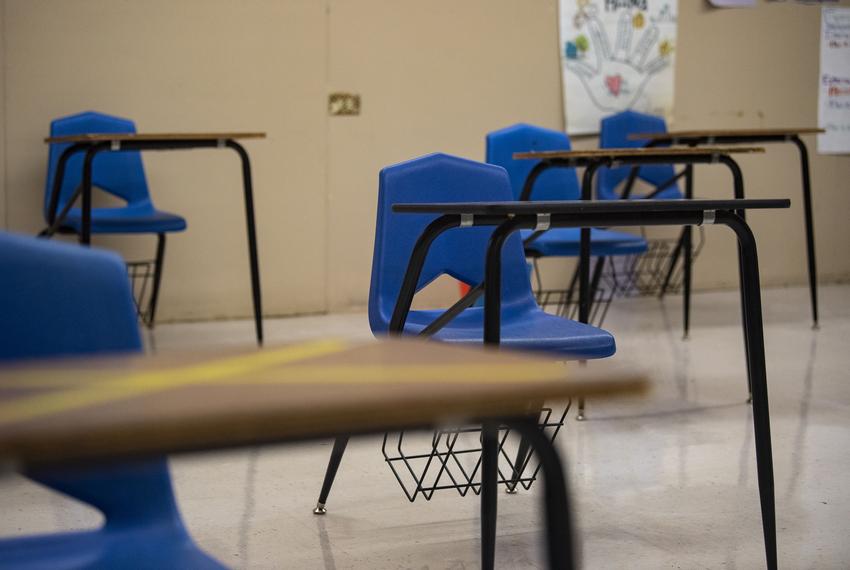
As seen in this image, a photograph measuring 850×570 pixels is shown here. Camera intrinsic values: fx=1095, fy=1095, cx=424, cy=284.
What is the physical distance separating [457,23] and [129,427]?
474 cm

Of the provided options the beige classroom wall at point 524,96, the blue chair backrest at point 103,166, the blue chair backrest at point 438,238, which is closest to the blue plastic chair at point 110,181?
the blue chair backrest at point 103,166

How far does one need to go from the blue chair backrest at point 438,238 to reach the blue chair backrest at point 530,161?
5.45 ft

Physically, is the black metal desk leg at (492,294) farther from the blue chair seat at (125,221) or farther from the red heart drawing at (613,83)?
the red heart drawing at (613,83)

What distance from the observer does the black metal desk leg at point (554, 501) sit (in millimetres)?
744

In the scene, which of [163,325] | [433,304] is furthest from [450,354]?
[163,325]

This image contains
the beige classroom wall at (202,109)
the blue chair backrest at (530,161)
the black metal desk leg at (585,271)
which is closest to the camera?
the black metal desk leg at (585,271)

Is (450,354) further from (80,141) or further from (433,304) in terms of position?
(80,141)

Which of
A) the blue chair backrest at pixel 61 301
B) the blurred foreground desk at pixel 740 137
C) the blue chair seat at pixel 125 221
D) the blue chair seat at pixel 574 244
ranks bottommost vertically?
the blue chair seat at pixel 574 244

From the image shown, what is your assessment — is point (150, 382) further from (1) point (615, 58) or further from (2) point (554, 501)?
(1) point (615, 58)

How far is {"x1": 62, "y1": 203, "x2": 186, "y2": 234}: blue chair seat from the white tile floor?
4.26ft

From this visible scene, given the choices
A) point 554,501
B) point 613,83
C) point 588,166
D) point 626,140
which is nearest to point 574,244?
point 588,166

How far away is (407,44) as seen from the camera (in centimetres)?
498

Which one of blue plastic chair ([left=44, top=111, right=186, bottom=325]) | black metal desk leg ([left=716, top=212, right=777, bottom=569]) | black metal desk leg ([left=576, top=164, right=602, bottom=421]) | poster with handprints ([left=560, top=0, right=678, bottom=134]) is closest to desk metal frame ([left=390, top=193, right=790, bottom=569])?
black metal desk leg ([left=716, top=212, right=777, bottom=569])

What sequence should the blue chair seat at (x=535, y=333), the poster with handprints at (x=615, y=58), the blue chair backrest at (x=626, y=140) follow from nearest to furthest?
the blue chair seat at (x=535, y=333), the blue chair backrest at (x=626, y=140), the poster with handprints at (x=615, y=58)
